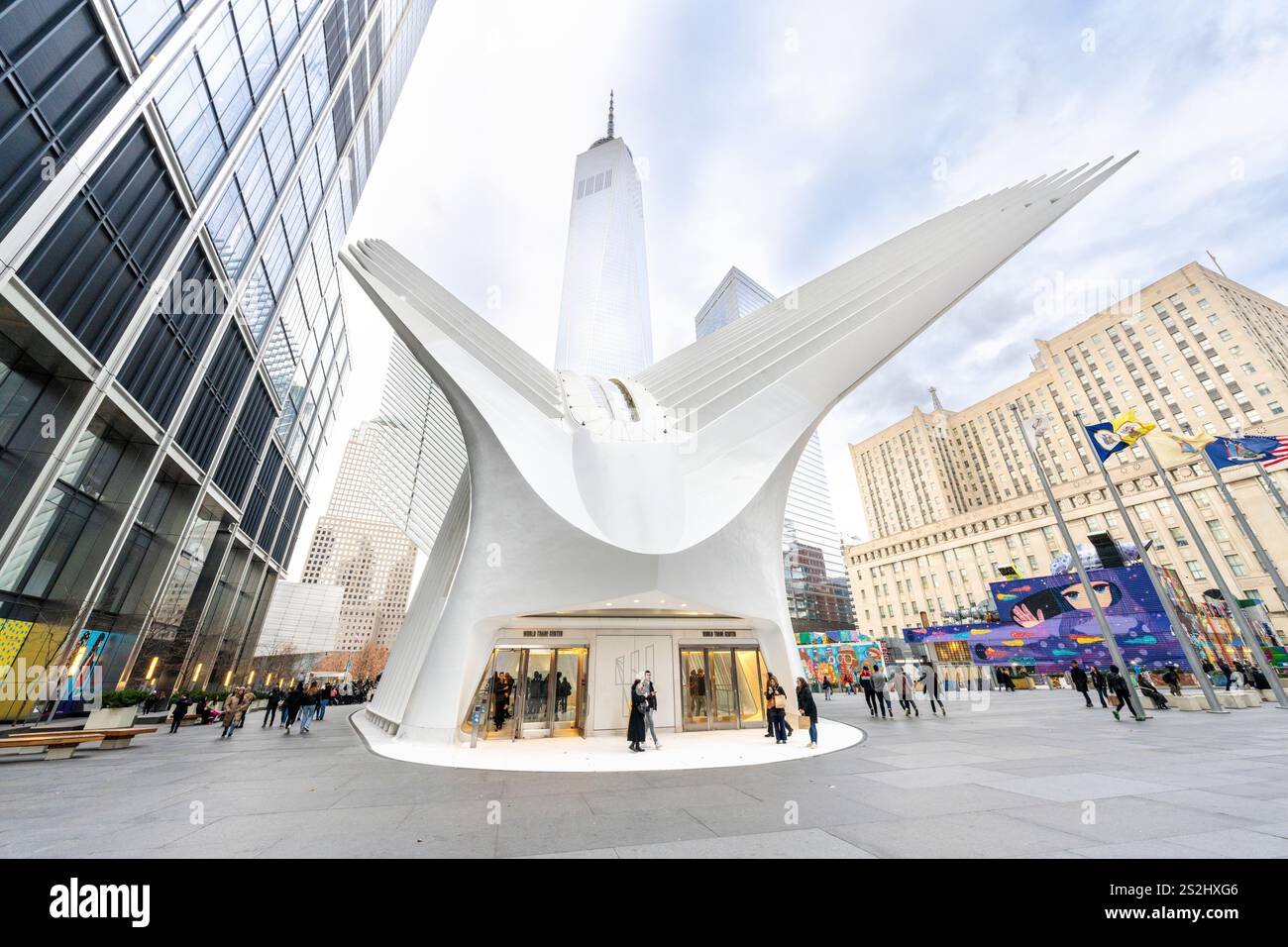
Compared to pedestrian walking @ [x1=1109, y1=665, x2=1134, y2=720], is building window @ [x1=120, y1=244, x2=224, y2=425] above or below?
above

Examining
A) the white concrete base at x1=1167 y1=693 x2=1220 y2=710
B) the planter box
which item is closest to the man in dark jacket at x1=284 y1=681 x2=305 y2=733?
the planter box

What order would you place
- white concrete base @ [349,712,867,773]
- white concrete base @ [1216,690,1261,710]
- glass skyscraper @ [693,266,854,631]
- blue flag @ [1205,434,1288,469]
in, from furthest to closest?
glass skyscraper @ [693,266,854,631] < blue flag @ [1205,434,1288,469] < white concrete base @ [1216,690,1261,710] < white concrete base @ [349,712,867,773]

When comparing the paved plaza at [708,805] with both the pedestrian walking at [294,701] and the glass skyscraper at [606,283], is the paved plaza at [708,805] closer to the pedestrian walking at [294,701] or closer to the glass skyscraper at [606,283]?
the pedestrian walking at [294,701]

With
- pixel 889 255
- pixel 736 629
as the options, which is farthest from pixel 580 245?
pixel 736 629

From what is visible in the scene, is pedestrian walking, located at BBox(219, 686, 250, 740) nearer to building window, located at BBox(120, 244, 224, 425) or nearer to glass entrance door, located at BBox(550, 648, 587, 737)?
glass entrance door, located at BBox(550, 648, 587, 737)

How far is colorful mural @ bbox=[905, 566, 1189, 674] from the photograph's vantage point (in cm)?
3075

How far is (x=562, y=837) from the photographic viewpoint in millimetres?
4410

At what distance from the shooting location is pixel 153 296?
18094 millimetres

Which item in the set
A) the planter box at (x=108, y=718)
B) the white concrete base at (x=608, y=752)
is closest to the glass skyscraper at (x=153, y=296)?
the planter box at (x=108, y=718)

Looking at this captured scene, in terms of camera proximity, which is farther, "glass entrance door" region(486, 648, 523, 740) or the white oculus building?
"glass entrance door" region(486, 648, 523, 740)

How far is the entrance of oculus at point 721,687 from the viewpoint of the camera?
13.9 meters

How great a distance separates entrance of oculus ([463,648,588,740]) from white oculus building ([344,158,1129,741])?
0.16 feet
